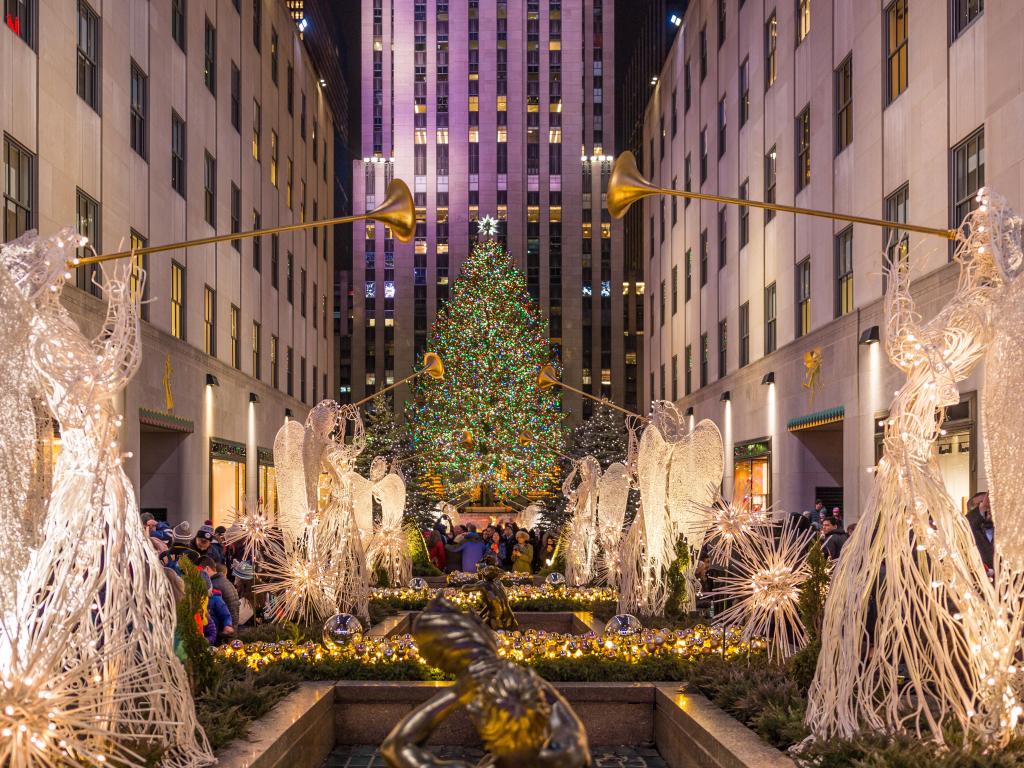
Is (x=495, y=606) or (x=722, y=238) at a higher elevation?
(x=722, y=238)

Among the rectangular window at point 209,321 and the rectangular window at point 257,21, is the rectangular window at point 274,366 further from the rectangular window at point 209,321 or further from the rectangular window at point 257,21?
the rectangular window at point 257,21

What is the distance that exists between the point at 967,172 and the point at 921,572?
11528 mm

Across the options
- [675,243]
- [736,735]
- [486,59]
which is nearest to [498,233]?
[486,59]

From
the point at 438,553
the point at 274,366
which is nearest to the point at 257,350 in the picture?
the point at 274,366

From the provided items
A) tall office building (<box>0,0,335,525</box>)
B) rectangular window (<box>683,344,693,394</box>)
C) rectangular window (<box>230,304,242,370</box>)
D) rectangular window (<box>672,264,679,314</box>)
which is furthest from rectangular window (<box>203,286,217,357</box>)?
rectangular window (<box>672,264,679,314</box>)

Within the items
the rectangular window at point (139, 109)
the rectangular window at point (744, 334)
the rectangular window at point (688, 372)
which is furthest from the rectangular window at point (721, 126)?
the rectangular window at point (139, 109)

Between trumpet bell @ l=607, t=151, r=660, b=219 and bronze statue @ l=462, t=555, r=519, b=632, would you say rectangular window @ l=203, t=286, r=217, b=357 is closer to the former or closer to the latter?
bronze statue @ l=462, t=555, r=519, b=632

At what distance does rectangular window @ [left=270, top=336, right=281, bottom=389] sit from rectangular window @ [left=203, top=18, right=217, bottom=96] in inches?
A: 411

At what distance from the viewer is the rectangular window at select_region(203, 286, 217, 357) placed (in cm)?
2780

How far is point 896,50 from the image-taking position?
19969 mm

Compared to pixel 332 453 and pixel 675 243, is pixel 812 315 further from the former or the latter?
pixel 675 243

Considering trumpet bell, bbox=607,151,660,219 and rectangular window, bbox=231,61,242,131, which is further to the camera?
rectangular window, bbox=231,61,242,131

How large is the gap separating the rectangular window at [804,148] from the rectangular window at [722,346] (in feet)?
28.3

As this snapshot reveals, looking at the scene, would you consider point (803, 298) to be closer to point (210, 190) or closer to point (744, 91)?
point (744, 91)
